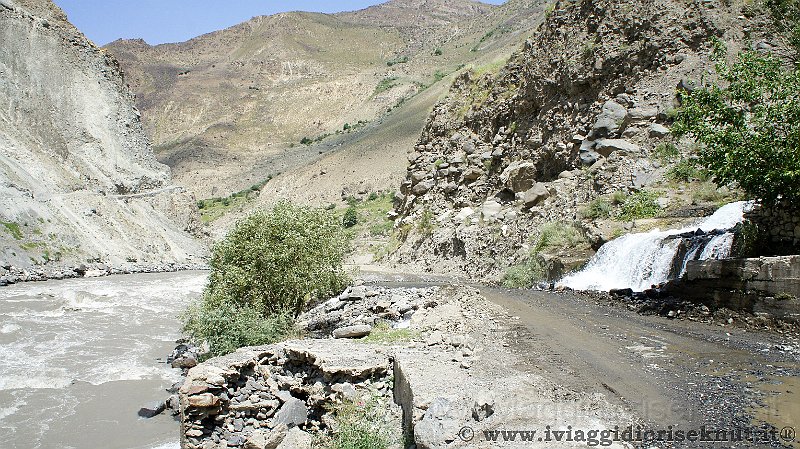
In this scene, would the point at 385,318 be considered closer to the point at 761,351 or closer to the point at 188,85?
the point at 761,351

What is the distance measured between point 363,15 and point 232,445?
196392 mm

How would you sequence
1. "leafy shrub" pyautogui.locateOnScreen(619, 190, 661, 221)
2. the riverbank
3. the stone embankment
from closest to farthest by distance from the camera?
the stone embankment
"leafy shrub" pyautogui.locateOnScreen(619, 190, 661, 221)
the riverbank

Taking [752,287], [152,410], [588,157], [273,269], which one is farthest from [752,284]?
[588,157]

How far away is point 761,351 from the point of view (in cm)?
763

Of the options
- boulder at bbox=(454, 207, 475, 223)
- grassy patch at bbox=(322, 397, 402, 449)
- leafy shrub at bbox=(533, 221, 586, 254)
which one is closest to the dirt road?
grassy patch at bbox=(322, 397, 402, 449)

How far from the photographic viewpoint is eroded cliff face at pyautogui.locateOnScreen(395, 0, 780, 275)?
20.5 m

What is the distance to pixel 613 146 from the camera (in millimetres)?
21109

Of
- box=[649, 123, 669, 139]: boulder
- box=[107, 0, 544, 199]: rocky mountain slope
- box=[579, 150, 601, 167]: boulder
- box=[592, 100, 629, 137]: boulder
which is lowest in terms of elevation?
box=[579, 150, 601, 167]: boulder

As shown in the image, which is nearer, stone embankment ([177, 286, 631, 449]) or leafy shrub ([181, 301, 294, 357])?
stone embankment ([177, 286, 631, 449])

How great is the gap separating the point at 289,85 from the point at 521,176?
100346mm

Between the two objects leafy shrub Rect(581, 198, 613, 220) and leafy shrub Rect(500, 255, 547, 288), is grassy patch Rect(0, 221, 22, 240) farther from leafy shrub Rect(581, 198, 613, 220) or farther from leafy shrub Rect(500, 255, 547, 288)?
leafy shrub Rect(581, 198, 613, 220)

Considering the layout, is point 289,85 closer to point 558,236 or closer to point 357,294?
point 558,236

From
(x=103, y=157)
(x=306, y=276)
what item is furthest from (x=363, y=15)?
(x=306, y=276)

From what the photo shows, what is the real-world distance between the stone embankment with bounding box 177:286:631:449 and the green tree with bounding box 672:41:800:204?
190 inches
